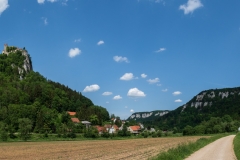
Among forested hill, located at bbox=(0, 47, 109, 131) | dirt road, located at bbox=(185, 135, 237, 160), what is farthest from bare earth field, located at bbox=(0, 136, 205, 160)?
forested hill, located at bbox=(0, 47, 109, 131)

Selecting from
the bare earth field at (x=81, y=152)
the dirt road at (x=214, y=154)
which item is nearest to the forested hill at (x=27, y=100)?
the bare earth field at (x=81, y=152)

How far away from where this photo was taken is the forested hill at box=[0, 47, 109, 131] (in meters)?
141

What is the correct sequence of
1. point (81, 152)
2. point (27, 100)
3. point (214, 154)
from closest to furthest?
point (214, 154), point (81, 152), point (27, 100)

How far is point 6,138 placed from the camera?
262 feet

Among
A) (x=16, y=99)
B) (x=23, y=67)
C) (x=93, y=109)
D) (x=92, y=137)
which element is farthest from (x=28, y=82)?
(x=92, y=137)

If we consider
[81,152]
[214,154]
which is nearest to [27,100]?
[81,152]

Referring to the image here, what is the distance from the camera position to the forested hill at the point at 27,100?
141 metres

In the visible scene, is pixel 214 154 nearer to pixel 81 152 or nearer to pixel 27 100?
pixel 81 152

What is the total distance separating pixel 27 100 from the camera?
163500 mm

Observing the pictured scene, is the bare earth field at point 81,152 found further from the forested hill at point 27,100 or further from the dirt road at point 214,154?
the forested hill at point 27,100

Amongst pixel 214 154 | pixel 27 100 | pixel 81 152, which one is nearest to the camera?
pixel 214 154

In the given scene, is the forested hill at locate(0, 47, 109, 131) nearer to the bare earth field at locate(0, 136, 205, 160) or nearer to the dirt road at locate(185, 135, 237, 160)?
the bare earth field at locate(0, 136, 205, 160)

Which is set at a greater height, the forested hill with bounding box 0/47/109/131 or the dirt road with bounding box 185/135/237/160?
the forested hill with bounding box 0/47/109/131

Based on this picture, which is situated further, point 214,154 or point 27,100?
point 27,100
